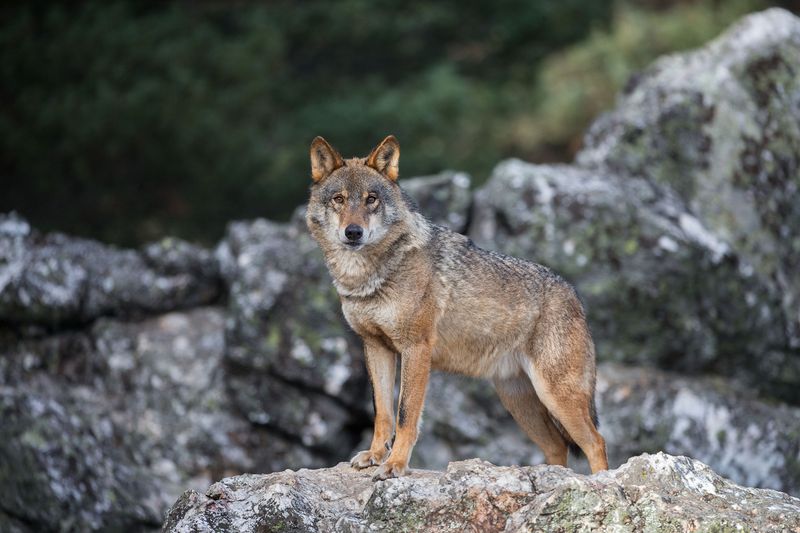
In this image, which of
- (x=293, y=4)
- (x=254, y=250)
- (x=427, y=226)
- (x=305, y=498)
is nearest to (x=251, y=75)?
(x=293, y=4)

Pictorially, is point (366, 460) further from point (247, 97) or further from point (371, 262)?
point (247, 97)

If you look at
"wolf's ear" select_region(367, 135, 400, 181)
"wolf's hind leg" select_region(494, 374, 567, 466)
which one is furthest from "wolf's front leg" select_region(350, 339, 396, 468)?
"wolf's ear" select_region(367, 135, 400, 181)

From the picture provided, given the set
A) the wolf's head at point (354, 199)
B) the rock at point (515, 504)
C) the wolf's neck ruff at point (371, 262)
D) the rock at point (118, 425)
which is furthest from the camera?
the rock at point (118, 425)

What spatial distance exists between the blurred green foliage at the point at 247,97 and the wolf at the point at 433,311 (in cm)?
1193

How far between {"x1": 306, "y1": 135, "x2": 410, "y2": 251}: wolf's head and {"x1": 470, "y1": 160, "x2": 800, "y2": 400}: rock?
3.59m

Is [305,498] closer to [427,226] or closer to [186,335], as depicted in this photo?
[427,226]

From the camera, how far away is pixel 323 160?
25.6 ft

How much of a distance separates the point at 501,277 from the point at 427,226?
0.75 meters

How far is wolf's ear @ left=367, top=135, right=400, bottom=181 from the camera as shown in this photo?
7.75 metres

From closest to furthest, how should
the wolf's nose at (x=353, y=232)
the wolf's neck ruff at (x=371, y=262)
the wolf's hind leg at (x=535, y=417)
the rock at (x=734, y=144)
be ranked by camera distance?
1. the wolf's nose at (x=353, y=232)
2. the wolf's neck ruff at (x=371, y=262)
3. the wolf's hind leg at (x=535, y=417)
4. the rock at (x=734, y=144)

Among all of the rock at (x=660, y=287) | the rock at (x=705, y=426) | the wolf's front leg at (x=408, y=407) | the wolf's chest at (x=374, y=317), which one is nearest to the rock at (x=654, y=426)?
the rock at (x=705, y=426)

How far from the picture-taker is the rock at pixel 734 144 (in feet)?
37.1

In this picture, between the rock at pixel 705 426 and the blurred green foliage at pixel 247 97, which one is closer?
the rock at pixel 705 426

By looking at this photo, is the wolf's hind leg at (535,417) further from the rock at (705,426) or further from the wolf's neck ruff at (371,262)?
the rock at (705,426)
